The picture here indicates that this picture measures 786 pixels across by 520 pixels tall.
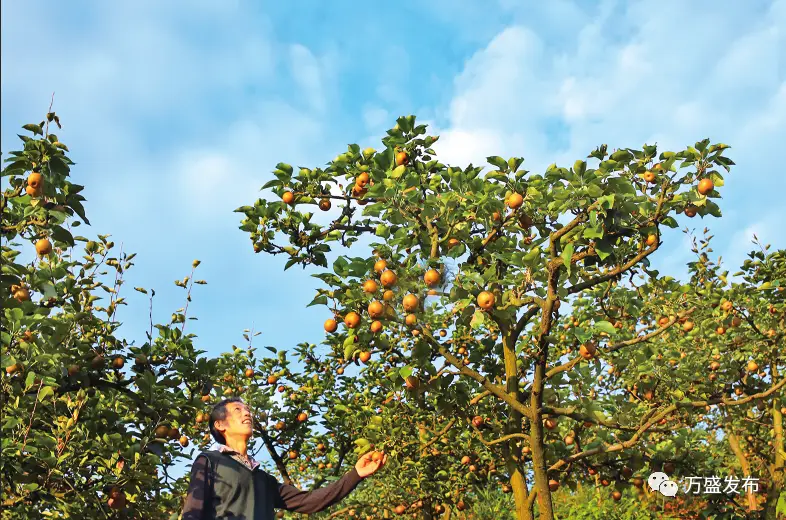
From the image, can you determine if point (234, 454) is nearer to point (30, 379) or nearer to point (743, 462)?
point (30, 379)

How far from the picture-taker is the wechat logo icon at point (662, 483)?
24.9 ft

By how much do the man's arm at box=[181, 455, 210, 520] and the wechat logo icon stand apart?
197 inches

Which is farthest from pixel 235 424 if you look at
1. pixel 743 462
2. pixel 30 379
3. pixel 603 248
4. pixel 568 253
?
pixel 743 462

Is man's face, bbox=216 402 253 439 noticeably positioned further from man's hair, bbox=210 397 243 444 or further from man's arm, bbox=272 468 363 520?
man's arm, bbox=272 468 363 520

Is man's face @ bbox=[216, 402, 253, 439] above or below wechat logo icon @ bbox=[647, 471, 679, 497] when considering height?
below

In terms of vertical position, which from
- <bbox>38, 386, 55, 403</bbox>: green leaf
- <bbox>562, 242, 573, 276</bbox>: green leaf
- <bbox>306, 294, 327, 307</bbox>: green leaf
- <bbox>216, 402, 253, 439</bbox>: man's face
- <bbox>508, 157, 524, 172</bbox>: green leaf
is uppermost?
<bbox>508, 157, 524, 172</bbox>: green leaf

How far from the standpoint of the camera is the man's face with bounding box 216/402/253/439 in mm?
4926

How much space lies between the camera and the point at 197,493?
4418mm

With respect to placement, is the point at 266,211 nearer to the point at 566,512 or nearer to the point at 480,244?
the point at 480,244

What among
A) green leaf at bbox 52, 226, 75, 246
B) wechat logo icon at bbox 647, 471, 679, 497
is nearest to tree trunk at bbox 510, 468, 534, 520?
wechat logo icon at bbox 647, 471, 679, 497

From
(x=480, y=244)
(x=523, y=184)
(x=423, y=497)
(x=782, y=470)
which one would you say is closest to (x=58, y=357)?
(x=480, y=244)

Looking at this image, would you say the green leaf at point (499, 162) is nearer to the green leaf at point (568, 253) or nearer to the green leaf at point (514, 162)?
the green leaf at point (514, 162)

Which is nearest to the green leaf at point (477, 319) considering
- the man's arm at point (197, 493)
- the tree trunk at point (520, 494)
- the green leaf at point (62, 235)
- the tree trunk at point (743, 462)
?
the man's arm at point (197, 493)

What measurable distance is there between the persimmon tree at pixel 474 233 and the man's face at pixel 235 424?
3.06 ft
